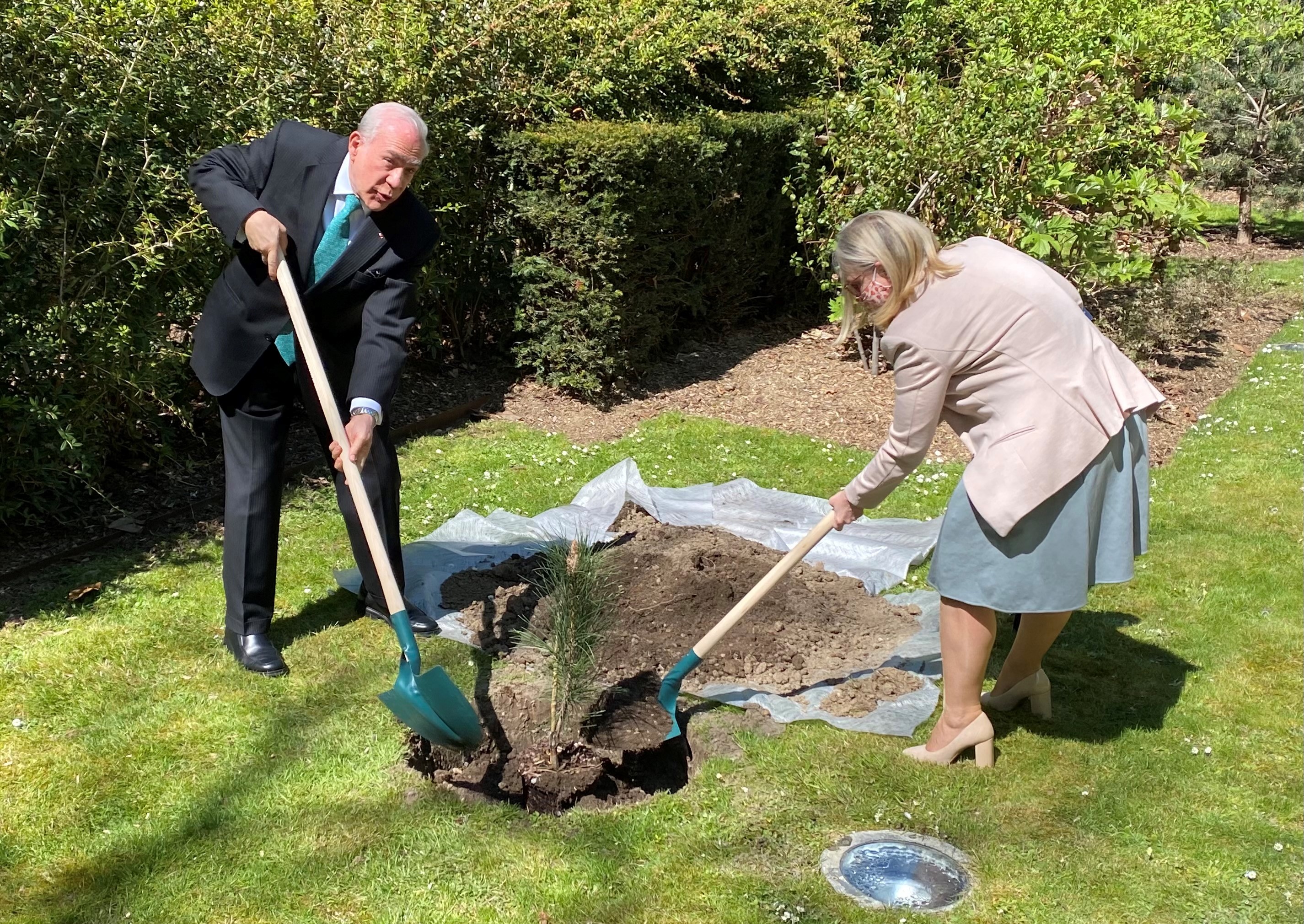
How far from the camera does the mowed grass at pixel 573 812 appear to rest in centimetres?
307

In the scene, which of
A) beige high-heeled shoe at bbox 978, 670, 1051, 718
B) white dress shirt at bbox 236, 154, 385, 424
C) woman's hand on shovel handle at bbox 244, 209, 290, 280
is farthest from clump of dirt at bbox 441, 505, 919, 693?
woman's hand on shovel handle at bbox 244, 209, 290, 280

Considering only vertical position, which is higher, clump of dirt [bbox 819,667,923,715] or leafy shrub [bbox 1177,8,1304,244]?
leafy shrub [bbox 1177,8,1304,244]

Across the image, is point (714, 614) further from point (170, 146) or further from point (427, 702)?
point (170, 146)

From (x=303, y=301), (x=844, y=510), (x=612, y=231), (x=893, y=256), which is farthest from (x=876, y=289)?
(x=612, y=231)

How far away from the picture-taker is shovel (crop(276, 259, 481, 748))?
11.3 ft

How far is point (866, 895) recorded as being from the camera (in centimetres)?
309

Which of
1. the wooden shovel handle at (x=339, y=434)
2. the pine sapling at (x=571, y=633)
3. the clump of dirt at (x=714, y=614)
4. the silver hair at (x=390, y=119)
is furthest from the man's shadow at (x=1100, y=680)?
the silver hair at (x=390, y=119)

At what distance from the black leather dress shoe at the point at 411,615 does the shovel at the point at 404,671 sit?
2.75 ft

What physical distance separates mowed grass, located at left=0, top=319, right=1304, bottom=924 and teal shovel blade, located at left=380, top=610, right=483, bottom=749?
178 mm

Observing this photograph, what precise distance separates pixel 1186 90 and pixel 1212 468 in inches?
389

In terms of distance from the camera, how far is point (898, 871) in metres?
3.20

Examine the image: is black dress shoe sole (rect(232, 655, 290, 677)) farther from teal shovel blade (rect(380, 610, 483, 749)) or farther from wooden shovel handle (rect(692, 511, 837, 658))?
wooden shovel handle (rect(692, 511, 837, 658))

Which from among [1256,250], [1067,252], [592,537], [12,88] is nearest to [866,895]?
[592,537]

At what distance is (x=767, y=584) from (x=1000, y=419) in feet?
2.93
